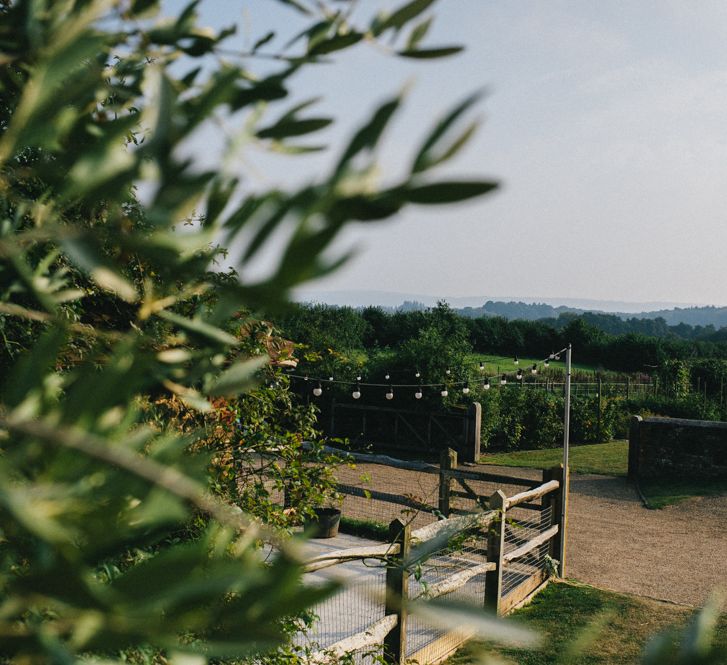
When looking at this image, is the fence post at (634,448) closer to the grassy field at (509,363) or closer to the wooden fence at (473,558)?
the wooden fence at (473,558)

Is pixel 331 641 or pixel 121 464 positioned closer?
pixel 121 464

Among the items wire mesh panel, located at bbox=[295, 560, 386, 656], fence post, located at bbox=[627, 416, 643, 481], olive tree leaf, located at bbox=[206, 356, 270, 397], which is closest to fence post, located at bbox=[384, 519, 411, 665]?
wire mesh panel, located at bbox=[295, 560, 386, 656]

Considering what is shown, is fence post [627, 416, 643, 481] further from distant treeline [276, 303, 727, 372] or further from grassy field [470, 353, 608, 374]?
distant treeline [276, 303, 727, 372]

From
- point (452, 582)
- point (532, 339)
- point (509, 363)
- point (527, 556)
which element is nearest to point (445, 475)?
point (527, 556)

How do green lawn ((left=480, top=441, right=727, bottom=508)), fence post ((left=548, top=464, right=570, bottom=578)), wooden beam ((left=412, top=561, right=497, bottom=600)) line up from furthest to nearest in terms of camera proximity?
green lawn ((left=480, top=441, right=727, bottom=508)) < fence post ((left=548, top=464, right=570, bottom=578)) < wooden beam ((left=412, top=561, right=497, bottom=600))

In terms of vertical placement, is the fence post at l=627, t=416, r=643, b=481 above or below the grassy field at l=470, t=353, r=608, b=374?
below

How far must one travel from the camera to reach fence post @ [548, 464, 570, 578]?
315 inches

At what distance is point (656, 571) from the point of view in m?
8.22

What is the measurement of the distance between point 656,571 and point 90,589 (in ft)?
30.0

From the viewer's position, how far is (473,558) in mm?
7910

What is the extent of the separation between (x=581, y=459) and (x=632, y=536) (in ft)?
20.6

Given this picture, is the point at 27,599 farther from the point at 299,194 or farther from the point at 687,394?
the point at 687,394

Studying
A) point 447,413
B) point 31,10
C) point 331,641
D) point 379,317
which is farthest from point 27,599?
point 379,317

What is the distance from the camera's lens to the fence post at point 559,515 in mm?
8000
